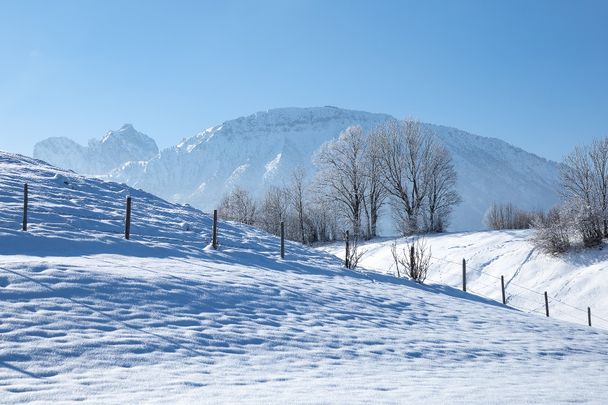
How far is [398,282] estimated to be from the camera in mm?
19375

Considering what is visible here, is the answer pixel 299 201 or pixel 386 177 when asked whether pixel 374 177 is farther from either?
pixel 299 201

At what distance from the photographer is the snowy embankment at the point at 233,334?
576 cm

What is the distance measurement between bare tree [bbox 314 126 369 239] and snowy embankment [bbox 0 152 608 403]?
32226 millimetres

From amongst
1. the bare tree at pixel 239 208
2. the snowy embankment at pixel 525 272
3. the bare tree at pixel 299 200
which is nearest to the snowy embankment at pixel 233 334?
the snowy embankment at pixel 525 272

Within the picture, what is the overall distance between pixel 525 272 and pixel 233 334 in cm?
2624

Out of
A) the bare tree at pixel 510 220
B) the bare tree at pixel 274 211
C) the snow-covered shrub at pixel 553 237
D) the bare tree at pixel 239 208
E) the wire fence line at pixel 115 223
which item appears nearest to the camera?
the wire fence line at pixel 115 223

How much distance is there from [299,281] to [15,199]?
11.9 m

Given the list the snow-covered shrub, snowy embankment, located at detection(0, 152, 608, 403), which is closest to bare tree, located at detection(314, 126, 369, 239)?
the snow-covered shrub

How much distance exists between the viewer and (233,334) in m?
8.37

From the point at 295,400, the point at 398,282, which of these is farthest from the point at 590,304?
the point at 295,400

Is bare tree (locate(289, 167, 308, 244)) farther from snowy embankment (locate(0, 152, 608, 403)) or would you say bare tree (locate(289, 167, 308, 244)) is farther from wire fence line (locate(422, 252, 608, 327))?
snowy embankment (locate(0, 152, 608, 403))

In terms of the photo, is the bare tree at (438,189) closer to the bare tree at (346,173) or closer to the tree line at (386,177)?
the tree line at (386,177)

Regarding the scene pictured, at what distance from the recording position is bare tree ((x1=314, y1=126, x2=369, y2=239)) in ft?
163

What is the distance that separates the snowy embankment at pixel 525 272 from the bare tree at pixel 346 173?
12219 millimetres
